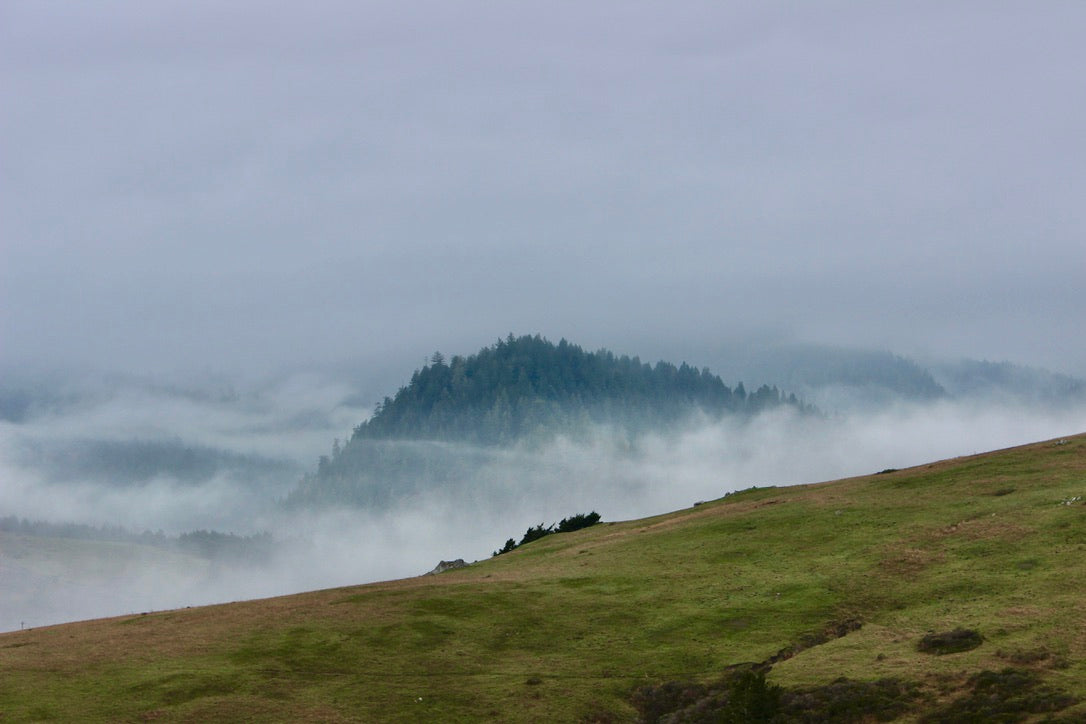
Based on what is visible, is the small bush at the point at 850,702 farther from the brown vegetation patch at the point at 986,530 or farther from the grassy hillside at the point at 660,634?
the brown vegetation patch at the point at 986,530

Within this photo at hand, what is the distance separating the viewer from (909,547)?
7819 centimetres

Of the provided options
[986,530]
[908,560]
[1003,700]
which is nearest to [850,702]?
[1003,700]

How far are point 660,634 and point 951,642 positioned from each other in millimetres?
17987

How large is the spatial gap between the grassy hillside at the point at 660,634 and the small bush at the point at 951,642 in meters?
0.46

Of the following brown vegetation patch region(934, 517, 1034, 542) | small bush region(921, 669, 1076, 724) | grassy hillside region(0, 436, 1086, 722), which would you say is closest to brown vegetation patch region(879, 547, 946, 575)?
grassy hillside region(0, 436, 1086, 722)

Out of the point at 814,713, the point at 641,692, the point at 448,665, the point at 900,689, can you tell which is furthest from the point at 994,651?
the point at 448,665

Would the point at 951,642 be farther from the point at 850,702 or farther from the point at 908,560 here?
the point at 908,560

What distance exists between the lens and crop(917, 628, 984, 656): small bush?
57.9 metres

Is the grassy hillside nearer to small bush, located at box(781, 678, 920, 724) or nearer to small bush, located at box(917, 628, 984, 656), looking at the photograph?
small bush, located at box(781, 678, 920, 724)

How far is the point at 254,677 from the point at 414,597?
18.8 m

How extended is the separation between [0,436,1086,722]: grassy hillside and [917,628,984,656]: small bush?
1.51 feet

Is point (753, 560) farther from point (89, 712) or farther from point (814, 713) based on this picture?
point (89, 712)

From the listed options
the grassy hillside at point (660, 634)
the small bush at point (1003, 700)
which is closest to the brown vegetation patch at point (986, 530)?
the grassy hillside at point (660, 634)

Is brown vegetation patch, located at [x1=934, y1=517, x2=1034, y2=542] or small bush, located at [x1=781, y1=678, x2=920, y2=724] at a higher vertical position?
brown vegetation patch, located at [x1=934, y1=517, x2=1034, y2=542]
